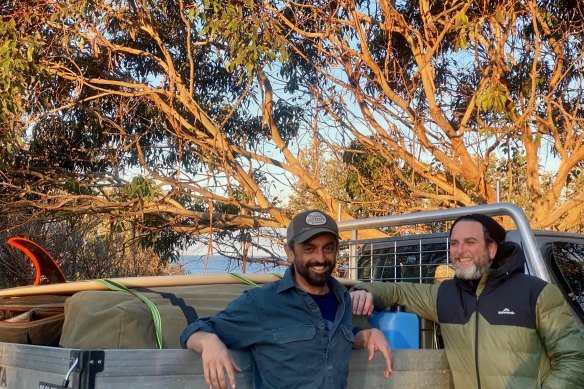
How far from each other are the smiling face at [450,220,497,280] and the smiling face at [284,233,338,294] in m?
0.84

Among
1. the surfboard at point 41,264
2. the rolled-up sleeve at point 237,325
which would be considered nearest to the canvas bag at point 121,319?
the rolled-up sleeve at point 237,325

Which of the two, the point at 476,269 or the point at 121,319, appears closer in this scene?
the point at 121,319

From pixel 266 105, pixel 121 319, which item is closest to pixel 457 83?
pixel 266 105

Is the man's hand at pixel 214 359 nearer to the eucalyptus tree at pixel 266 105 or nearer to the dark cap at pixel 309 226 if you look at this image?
the dark cap at pixel 309 226

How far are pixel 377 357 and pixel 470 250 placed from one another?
827mm

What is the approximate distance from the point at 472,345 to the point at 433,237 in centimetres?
163

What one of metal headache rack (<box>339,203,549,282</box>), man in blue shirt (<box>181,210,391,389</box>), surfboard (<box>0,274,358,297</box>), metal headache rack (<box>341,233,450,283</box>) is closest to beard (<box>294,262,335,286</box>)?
man in blue shirt (<box>181,210,391,389</box>)

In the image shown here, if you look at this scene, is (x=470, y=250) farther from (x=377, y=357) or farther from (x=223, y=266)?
(x=223, y=266)

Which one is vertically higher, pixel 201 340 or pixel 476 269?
pixel 476 269

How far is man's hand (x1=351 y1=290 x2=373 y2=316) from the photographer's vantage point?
3439mm

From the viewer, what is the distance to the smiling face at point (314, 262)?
298 centimetres

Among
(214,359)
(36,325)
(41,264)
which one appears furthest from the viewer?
(41,264)

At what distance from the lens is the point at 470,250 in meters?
3.61

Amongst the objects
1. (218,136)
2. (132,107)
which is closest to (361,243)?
(218,136)
